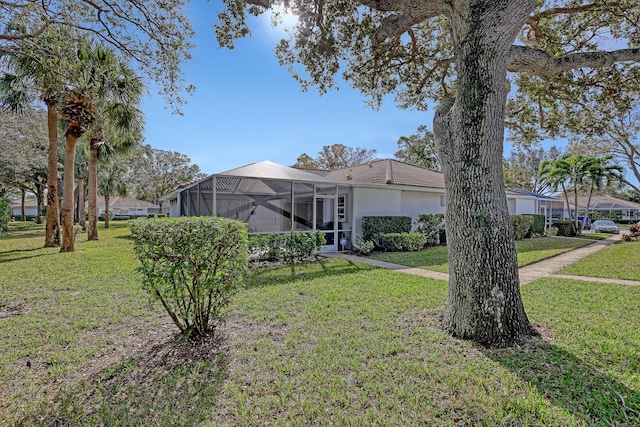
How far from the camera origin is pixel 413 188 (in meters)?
15.0

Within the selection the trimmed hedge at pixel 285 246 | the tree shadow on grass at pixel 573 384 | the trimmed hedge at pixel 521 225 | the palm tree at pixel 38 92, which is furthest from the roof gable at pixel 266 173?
the trimmed hedge at pixel 521 225

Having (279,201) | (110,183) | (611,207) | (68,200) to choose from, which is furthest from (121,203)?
(611,207)

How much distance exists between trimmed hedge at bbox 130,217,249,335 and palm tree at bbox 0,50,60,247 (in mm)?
8970

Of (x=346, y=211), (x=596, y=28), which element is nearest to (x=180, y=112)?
(x=346, y=211)

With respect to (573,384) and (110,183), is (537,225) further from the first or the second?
(110,183)

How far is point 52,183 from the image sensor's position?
13.8 m

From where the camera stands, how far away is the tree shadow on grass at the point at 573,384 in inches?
106

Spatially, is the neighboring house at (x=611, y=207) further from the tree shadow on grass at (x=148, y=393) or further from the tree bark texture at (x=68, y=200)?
the tree bark texture at (x=68, y=200)

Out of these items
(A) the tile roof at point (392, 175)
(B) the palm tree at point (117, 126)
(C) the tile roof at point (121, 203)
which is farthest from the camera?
(C) the tile roof at point (121, 203)

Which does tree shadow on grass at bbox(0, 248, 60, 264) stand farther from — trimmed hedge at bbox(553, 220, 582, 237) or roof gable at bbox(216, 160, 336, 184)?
trimmed hedge at bbox(553, 220, 582, 237)

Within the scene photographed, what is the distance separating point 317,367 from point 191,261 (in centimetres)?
210

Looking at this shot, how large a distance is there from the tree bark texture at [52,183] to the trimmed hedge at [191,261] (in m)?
13.2

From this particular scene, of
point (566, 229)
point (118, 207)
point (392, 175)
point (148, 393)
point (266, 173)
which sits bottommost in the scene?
point (148, 393)

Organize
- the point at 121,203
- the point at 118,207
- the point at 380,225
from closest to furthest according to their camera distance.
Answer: the point at 380,225, the point at 118,207, the point at 121,203
